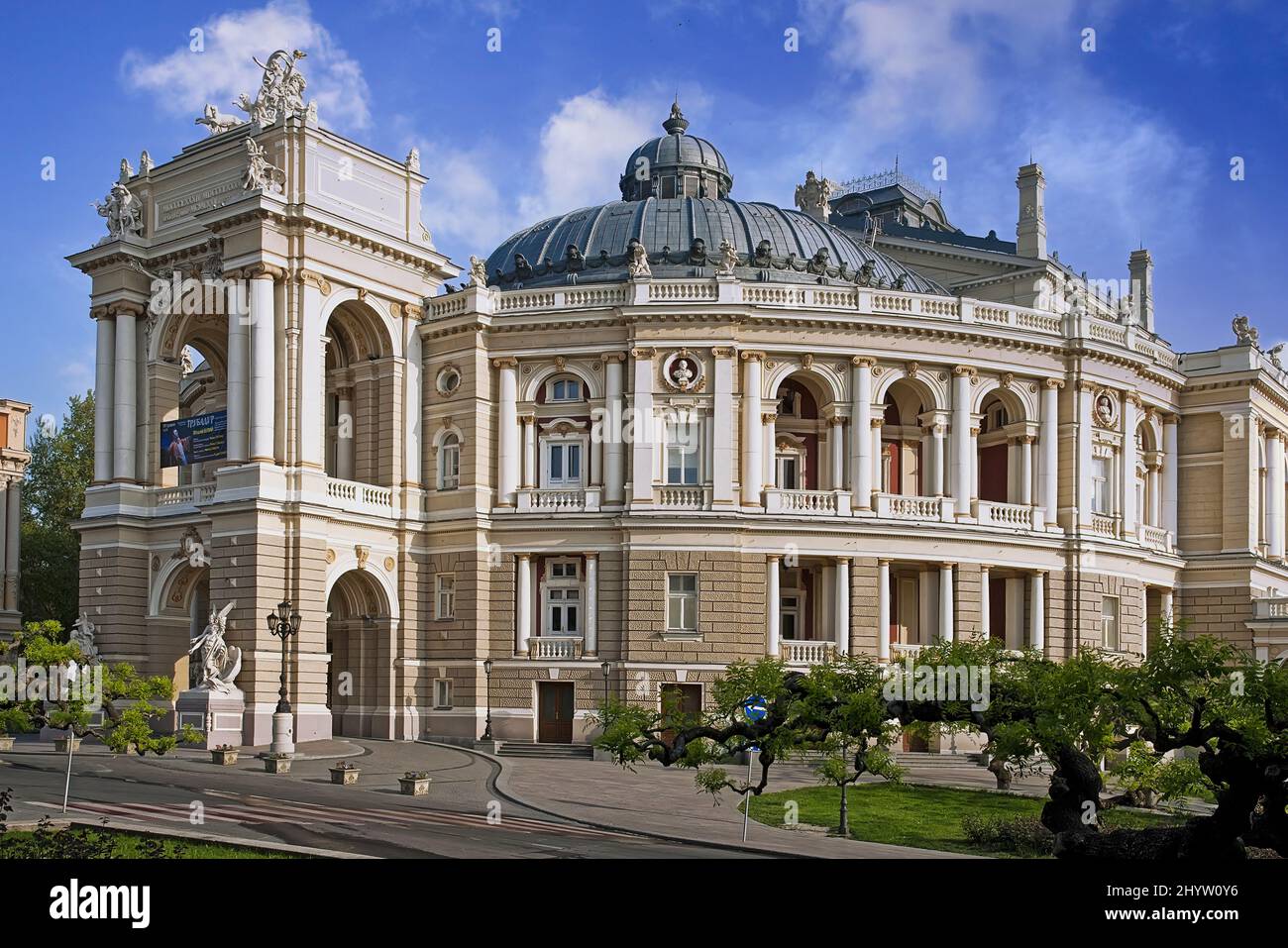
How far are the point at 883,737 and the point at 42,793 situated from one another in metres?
19.6

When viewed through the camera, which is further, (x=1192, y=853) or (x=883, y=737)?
(x=883, y=737)

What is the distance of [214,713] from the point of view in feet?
168

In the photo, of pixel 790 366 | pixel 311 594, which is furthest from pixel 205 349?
pixel 790 366

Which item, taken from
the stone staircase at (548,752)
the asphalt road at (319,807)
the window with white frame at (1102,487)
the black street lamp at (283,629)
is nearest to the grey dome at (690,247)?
the window with white frame at (1102,487)

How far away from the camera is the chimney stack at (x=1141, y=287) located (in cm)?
8450

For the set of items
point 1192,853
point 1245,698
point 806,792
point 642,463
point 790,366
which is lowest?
point 806,792

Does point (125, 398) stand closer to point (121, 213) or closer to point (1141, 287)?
point (121, 213)

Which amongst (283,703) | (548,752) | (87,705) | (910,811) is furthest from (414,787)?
(548,752)

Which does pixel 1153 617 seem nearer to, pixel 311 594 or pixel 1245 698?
pixel 311 594

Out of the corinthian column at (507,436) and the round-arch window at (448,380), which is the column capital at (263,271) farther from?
the corinthian column at (507,436)

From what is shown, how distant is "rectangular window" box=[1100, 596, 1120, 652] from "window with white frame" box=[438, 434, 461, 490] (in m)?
26.2

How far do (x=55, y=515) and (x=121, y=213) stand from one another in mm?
33483

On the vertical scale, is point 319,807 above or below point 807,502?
below

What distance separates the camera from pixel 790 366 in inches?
2286
